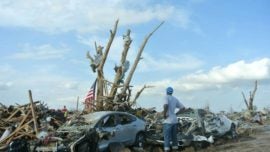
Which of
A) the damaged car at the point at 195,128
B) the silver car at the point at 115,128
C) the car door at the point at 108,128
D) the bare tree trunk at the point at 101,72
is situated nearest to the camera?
the silver car at the point at 115,128

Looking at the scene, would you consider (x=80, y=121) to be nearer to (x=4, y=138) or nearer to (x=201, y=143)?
(x=4, y=138)

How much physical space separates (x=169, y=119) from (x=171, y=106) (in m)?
0.43

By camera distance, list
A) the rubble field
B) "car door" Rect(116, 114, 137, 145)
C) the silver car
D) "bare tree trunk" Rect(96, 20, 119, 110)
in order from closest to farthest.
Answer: the rubble field
the silver car
"car door" Rect(116, 114, 137, 145)
"bare tree trunk" Rect(96, 20, 119, 110)

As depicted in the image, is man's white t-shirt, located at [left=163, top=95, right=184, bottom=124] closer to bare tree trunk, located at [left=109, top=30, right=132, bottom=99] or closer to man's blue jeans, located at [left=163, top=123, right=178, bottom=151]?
man's blue jeans, located at [left=163, top=123, right=178, bottom=151]

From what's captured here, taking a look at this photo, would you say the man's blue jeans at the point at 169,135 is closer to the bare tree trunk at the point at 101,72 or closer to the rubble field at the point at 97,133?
the rubble field at the point at 97,133

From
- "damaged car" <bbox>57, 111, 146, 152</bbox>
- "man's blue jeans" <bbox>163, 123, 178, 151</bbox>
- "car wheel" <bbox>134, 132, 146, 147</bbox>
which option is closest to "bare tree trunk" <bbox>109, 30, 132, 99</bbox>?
"car wheel" <bbox>134, 132, 146, 147</bbox>

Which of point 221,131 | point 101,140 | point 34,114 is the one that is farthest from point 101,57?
point 101,140

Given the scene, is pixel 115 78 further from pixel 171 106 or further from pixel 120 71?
pixel 171 106

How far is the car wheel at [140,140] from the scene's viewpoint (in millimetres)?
18786

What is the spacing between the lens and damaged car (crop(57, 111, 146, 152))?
15.4 meters

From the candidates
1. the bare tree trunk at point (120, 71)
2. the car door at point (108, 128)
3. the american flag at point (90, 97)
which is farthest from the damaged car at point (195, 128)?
the bare tree trunk at point (120, 71)

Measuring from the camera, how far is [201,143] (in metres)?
19.2

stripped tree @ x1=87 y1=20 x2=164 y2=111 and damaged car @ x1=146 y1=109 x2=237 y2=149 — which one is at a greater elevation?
stripped tree @ x1=87 y1=20 x2=164 y2=111

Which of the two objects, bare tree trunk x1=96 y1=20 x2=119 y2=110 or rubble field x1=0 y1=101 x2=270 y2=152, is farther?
bare tree trunk x1=96 y1=20 x2=119 y2=110
